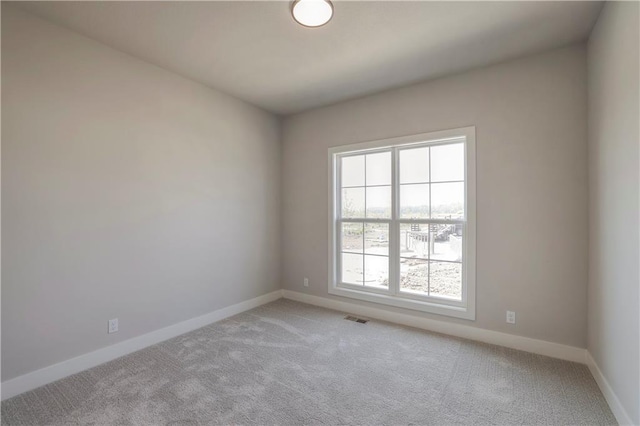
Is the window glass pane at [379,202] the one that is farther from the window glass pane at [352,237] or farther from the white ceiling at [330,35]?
the white ceiling at [330,35]

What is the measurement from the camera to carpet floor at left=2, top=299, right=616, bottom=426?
72.3 inches

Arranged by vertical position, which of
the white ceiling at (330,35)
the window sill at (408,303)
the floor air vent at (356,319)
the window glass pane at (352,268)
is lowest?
the floor air vent at (356,319)

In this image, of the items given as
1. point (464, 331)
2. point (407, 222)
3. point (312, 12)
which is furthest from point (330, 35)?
point (464, 331)

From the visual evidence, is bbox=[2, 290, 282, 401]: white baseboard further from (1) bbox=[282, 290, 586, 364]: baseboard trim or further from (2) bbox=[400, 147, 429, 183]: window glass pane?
(2) bbox=[400, 147, 429, 183]: window glass pane

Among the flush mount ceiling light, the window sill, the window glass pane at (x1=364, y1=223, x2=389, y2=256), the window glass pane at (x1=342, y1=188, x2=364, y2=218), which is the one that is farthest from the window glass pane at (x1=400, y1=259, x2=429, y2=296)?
the flush mount ceiling light

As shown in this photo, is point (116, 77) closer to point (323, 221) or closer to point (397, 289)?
point (323, 221)

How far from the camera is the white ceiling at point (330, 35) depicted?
2059mm

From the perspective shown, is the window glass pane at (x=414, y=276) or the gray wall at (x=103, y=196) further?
the window glass pane at (x=414, y=276)

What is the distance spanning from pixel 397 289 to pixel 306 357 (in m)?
1.40

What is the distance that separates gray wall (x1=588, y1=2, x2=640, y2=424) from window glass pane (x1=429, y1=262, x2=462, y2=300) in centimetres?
103

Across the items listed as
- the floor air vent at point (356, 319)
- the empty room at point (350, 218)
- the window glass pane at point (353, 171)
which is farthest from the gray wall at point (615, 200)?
the window glass pane at point (353, 171)

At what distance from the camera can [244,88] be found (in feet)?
11.1

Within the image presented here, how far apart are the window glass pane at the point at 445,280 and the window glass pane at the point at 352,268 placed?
883 millimetres

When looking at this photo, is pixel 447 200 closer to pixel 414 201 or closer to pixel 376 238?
pixel 414 201
